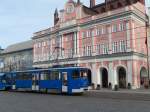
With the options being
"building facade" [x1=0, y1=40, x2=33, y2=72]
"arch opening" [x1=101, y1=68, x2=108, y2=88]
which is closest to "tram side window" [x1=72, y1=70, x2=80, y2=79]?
"arch opening" [x1=101, y1=68, x2=108, y2=88]

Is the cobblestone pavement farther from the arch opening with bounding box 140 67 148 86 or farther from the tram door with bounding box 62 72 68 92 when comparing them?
the arch opening with bounding box 140 67 148 86

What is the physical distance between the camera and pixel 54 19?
268 feet

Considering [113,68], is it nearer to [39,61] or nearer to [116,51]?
[116,51]

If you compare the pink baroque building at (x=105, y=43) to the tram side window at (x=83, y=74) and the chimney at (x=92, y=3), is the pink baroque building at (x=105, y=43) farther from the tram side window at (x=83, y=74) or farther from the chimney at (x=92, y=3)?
the tram side window at (x=83, y=74)

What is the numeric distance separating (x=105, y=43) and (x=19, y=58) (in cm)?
3948

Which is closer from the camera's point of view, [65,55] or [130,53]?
[130,53]

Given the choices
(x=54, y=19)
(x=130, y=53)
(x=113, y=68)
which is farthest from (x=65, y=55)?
(x=54, y=19)

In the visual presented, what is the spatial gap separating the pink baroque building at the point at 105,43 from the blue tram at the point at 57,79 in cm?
1332

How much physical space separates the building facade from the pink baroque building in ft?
52.0

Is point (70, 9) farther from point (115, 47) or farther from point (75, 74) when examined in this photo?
point (75, 74)

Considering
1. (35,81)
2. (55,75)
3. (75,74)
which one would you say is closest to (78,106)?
(75,74)

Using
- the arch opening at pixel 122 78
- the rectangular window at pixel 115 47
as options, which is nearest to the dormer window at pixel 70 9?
the rectangular window at pixel 115 47

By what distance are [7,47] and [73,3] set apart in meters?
47.9

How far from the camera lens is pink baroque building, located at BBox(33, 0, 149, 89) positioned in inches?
1943
